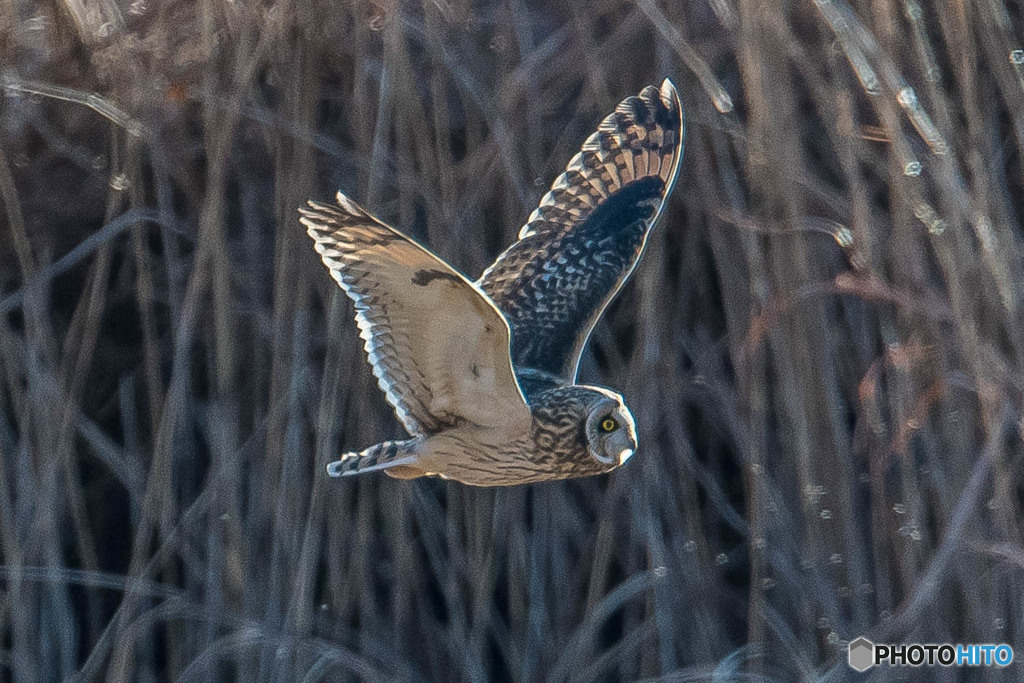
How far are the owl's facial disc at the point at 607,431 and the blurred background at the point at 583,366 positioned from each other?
1.29 feet

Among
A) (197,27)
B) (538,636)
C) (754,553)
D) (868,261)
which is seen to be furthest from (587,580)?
(197,27)

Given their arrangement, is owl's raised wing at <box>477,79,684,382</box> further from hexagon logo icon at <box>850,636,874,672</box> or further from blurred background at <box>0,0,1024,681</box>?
hexagon logo icon at <box>850,636,874,672</box>

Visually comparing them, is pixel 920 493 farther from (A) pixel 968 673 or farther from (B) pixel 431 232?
(B) pixel 431 232

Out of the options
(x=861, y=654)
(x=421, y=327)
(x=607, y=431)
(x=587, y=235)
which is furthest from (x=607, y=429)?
(x=861, y=654)

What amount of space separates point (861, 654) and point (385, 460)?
1090mm

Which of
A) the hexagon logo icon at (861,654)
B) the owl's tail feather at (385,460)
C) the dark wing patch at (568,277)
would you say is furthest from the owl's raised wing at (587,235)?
the hexagon logo icon at (861,654)

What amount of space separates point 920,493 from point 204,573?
1.51m

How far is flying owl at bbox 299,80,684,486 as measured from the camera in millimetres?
1853

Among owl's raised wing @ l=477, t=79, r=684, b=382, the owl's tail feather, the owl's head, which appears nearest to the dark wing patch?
owl's raised wing @ l=477, t=79, r=684, b=382

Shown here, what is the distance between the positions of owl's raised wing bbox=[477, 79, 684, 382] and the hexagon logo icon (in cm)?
78

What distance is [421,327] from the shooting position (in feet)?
6.41

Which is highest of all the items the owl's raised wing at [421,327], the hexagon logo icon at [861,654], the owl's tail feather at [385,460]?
the owl's raised wing at [421,327]

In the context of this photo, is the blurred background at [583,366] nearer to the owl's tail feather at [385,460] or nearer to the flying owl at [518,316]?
the flying owl at [518,316]

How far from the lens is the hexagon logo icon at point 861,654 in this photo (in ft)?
8.04
